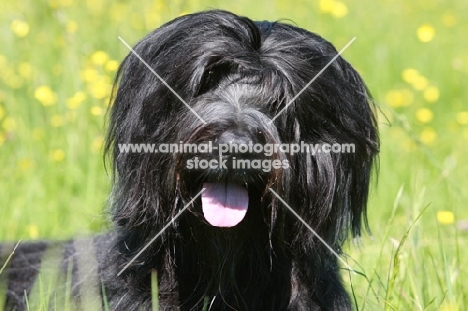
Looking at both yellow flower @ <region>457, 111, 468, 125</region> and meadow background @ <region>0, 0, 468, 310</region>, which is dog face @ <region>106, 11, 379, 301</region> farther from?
yellow flower @ <region>457, 111, 468, 125</region>

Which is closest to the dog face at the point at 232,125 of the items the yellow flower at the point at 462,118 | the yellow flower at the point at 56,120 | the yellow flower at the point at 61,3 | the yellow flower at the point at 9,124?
the yellow flower at the point at 56,120

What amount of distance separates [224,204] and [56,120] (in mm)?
3370

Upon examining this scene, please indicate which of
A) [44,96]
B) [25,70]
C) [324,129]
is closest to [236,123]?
[324,129]

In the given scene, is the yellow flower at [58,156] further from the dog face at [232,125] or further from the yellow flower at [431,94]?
the yellow flower at [431,94]

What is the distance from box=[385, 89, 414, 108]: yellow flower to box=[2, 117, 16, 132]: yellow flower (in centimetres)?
351

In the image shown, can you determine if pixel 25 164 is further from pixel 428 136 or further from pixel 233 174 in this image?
pixel 428 136

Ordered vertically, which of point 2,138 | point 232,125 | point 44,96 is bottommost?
point 232,125

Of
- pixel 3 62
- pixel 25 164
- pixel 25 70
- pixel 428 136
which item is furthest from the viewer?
pixel 428 136

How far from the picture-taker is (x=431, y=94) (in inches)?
310

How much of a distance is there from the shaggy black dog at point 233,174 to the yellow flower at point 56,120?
2.65 m

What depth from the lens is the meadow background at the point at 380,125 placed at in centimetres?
403

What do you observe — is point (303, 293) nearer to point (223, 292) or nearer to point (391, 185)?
point (223, 292)

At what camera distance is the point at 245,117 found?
10.3ft

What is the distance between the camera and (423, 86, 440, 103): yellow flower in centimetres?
788
